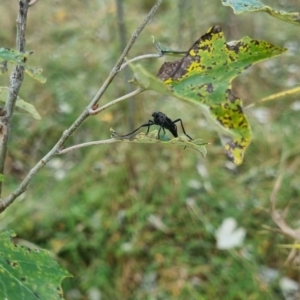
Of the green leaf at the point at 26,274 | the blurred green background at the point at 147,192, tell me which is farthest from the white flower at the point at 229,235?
the green leaf at the point at 26,274

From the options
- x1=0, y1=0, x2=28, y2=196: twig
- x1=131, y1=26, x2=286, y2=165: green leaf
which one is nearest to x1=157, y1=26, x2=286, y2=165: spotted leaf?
x1=131, y1=26, x2=286, y2=165: green leaf

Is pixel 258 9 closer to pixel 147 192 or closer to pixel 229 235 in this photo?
pixel 229 235

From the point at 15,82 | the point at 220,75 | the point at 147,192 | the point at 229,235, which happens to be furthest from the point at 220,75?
the point at 147,192

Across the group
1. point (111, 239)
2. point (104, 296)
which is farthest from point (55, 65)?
point (104, 296)

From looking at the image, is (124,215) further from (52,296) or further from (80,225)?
(52,296)

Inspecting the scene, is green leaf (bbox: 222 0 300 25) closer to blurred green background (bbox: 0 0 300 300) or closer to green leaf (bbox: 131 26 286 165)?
green leaf (bbox: 131 26 286 165)

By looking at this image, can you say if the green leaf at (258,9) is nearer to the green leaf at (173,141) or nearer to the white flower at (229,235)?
the green leaf at (173,141)
